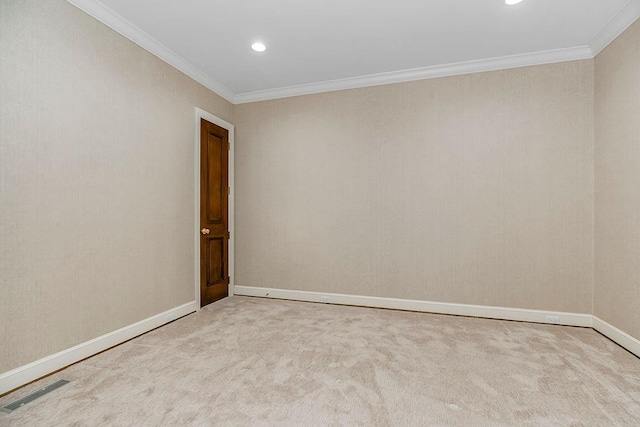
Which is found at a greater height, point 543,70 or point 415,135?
point 543,70

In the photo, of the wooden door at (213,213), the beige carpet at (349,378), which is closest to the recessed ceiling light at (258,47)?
the wooden door at (213,213)

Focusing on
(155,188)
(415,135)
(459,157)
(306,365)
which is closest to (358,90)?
(415,135)

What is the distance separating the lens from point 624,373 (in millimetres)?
2348

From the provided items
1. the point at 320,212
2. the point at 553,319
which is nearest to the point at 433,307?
the point at 553,319

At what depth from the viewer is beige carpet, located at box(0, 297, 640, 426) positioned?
1.85m

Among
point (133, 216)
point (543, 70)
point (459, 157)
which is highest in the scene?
point (543, 70)

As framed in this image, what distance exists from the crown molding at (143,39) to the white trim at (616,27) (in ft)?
13.8

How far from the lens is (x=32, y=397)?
2.01 m

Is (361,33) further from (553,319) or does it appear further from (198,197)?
(553,319)

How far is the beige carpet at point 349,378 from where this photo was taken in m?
1.85

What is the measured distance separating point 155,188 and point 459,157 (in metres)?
3.40

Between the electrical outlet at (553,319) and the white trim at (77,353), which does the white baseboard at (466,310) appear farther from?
the white trim at (77,353)

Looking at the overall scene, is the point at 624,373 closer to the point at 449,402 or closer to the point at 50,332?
the point at 449,402

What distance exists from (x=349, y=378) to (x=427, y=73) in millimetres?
3447
